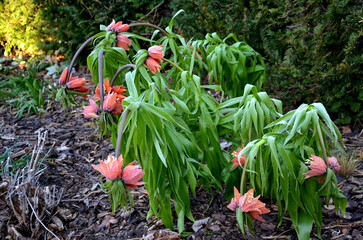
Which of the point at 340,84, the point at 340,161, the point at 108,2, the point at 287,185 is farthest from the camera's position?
the point at 108,2

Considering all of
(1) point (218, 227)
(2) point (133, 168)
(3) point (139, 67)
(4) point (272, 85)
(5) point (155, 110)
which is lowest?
(1) point (218, 227)

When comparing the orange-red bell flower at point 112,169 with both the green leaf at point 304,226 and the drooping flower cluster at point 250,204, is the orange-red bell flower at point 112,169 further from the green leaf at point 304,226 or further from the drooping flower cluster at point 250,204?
the green leaf at point 304,226

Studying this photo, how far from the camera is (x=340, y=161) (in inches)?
92.2

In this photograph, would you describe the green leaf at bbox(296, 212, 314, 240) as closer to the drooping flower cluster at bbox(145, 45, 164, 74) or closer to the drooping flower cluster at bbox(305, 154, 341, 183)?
the drooping flower cluster at bbox(305, 154, 341, 183)

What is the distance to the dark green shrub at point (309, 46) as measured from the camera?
2682 millimetres

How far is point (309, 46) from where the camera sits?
2832mm

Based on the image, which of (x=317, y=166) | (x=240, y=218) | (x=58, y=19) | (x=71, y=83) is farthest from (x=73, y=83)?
(x=58, y=19)

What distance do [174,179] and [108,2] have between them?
146 inches

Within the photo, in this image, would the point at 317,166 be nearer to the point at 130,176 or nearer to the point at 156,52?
the point at 130,176

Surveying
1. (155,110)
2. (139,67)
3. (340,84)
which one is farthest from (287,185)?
(340,84)

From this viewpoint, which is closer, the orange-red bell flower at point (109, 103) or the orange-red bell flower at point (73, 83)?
the orange-red bell flower at point (109, 103)

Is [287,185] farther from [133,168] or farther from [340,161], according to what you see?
[340,161]

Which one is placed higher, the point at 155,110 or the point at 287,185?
the point at 155,110

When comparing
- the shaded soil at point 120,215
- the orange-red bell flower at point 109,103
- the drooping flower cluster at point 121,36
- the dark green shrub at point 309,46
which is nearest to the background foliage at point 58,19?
the dark green shrub at point 309,46
